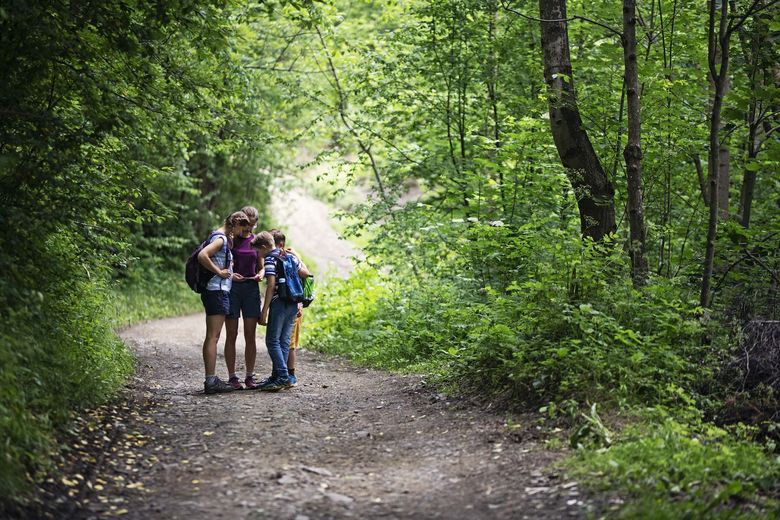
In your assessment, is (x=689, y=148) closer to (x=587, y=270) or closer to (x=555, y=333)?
(x=587, y=270)

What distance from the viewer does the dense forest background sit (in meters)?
5.91

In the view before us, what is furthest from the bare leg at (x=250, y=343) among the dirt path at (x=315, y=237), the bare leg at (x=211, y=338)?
the dirt path at (x=315, y=237)

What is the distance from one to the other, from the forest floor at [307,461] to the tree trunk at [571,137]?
2874 millimetres

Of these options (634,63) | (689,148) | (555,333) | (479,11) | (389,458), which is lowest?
(389,458)

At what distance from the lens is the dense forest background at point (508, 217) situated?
5.91 meters

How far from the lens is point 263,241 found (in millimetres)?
9031

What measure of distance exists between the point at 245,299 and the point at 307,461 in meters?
3.56

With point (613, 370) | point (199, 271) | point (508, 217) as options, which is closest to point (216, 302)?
point (199, 271)

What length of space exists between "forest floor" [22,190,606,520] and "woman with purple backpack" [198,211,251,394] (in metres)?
0.39

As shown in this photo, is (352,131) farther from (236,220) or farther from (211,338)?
(211,338)

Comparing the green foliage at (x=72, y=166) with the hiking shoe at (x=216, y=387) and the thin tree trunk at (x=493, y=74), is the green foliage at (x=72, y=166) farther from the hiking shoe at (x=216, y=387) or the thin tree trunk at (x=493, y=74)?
the thin tree trunk at (x=493, y=74)

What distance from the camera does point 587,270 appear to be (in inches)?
302

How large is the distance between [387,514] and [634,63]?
5.84 metres

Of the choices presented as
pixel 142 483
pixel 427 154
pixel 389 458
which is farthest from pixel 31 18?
pixel 427 154
